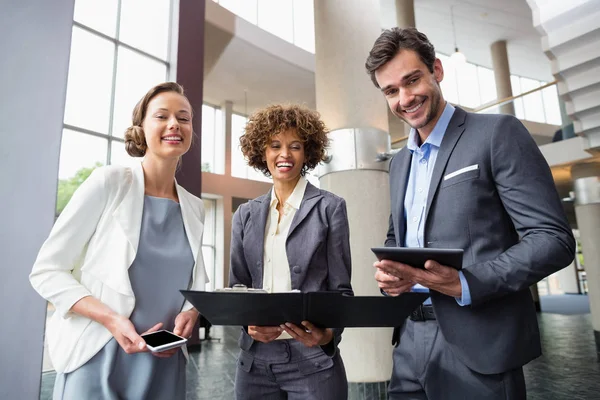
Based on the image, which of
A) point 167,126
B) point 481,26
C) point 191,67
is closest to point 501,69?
point 481,26

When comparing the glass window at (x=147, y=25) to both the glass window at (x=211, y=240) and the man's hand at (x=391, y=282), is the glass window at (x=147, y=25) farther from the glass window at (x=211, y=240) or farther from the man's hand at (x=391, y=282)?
the glass window at (x=211, y=240)

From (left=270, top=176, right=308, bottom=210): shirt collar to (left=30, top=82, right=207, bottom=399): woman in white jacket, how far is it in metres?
0.32

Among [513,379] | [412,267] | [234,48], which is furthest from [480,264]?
[234,48]

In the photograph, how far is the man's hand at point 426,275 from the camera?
1043mm

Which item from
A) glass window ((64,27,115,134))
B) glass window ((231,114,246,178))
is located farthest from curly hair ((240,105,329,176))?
glass window ((231,114,246,178))

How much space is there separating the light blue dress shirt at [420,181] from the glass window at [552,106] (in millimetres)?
7390

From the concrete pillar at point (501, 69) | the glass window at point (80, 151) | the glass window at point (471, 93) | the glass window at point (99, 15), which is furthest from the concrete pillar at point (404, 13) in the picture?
the glass window at point (80, 151)

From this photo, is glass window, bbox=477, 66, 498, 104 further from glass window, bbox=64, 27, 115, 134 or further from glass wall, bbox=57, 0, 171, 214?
glass window, bbox=64, 27, 115, 134

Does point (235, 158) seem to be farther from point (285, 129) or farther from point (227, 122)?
point (285, 129)

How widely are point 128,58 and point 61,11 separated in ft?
14.6

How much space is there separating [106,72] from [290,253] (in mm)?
5894

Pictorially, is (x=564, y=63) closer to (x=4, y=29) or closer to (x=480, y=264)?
(x=480, y=264)

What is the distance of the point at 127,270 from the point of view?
127 centimetres

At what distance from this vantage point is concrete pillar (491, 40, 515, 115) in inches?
601
